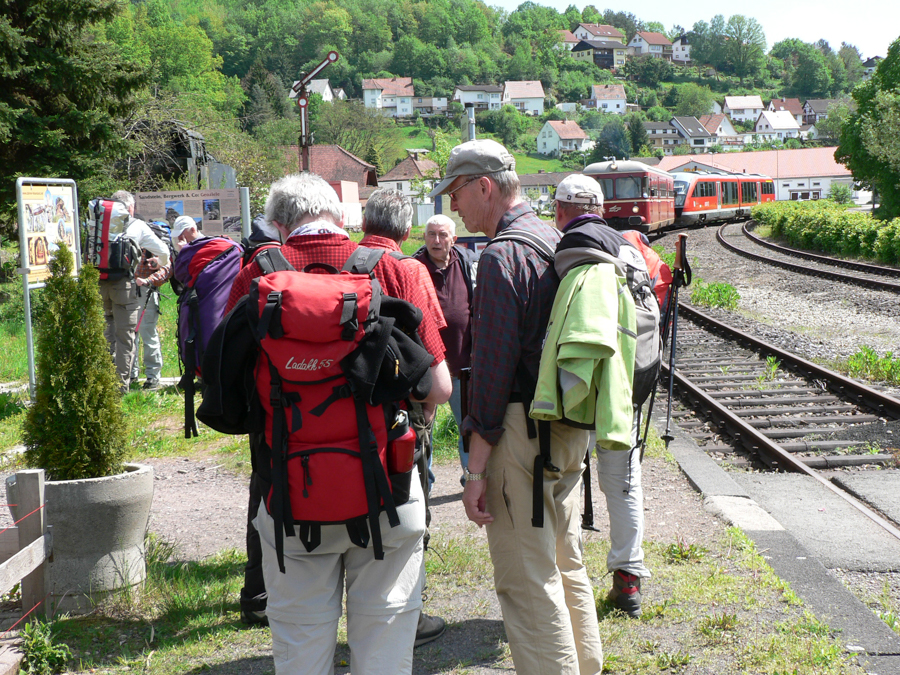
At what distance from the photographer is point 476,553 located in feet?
15.2

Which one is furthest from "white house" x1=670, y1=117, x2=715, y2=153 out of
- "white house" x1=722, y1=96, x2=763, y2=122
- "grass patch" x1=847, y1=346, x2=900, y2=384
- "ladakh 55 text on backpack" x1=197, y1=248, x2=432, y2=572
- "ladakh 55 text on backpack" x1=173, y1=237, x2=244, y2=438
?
"ladakh 55 text on backpack" x1=197, y1=248, x2=432, y2=572

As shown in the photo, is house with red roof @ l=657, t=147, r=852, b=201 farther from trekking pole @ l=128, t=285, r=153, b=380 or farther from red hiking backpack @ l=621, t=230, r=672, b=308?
red hiking backpack @ l=621, t=230, r=672, b=308

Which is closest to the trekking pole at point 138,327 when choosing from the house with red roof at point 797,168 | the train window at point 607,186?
A: the train window at point 607,186

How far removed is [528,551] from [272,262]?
1296mm

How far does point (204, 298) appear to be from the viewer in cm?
434

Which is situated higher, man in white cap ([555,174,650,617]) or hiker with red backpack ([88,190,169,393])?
hiker with red backpack ([88,190,169,393])

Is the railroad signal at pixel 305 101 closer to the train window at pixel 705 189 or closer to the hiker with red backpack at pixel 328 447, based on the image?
the hiker with red backpack at pixel 328 447

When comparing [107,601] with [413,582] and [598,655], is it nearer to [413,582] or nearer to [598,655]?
[413,582]

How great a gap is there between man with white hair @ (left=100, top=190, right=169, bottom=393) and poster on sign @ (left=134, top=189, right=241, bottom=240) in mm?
3013

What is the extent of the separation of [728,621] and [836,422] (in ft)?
16.7

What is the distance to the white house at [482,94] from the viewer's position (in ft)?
582

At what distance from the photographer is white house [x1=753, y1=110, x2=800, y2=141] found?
567 feet

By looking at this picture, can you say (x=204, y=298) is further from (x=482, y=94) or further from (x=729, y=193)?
(x=482, y=94)

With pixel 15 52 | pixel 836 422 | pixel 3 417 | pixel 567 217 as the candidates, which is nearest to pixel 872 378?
pixel 836 422
